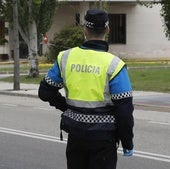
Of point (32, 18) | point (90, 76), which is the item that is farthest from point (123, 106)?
point (32, 18)

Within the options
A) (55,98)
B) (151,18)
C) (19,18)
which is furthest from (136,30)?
(55,98)

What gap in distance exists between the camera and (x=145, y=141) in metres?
10.3

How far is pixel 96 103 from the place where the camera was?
14.0 ft

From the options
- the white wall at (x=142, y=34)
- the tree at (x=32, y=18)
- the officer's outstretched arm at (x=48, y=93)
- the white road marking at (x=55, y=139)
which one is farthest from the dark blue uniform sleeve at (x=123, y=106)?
the white wall at (x=142, y=34)

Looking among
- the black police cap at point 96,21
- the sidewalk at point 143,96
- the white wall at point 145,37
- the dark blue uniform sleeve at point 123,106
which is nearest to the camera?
the dark blue uniform sleeve at point 123,106

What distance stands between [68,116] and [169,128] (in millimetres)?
8106

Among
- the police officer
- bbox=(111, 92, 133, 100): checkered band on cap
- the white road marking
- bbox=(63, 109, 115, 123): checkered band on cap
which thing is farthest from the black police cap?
the white road marking

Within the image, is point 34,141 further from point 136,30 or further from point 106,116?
point 136,30

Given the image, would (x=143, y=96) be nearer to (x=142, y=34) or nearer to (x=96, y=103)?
(x=96, y=103)

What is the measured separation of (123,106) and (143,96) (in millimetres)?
14763

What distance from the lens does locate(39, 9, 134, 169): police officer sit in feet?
13.8

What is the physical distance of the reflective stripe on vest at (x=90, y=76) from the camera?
4.24 m

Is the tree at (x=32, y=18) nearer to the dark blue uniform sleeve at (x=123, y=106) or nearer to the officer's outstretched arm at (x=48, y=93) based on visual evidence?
the officer's outstretched arm at (x=48, y=93)

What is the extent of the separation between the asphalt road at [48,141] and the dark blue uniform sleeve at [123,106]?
381 centimetres
